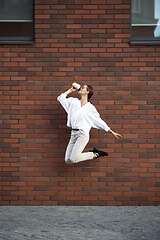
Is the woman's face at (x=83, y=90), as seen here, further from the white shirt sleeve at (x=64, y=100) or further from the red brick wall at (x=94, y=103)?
the red brick wall at (x=94, y=103)

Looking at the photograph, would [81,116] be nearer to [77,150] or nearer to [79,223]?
[77,150]

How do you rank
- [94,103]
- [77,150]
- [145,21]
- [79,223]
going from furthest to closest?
1. [145,21]
2. [94,103]
3. [77,150]
4. [79,223]

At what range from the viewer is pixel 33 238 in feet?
11.5

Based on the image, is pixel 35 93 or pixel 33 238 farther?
pixel 35 93

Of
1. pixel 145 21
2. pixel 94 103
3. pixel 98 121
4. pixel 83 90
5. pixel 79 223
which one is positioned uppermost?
pixel 145 21

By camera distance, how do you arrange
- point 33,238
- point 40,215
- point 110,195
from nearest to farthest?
point 33,238 < point 40,215 < point 110,195

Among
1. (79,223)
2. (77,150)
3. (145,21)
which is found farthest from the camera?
(145,21)

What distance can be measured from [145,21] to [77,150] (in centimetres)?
270

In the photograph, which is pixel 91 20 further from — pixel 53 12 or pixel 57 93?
pixel 57 93

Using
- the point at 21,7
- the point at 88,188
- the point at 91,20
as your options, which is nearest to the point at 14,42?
the point at 21,7

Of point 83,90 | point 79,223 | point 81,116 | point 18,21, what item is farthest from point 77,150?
point 18,21

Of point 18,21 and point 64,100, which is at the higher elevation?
point 18,21

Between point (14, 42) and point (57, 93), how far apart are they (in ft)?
3.97

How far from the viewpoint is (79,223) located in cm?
407
